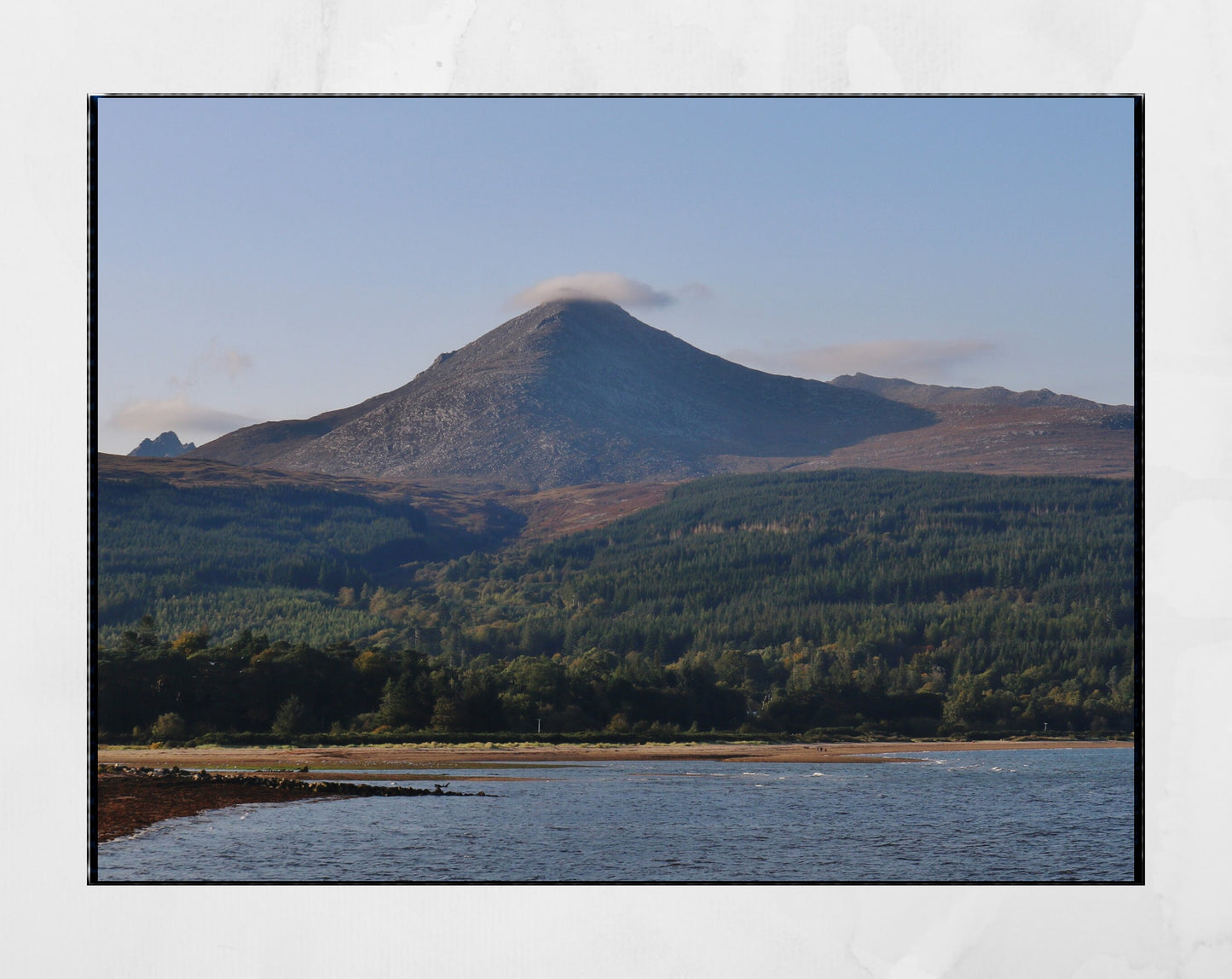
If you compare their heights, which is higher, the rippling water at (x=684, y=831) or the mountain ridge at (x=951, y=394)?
the mountain ridge at (x=951, y=394)

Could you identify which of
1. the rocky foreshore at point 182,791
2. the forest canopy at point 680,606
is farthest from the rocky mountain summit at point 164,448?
the rocky foreshore at point 182,791

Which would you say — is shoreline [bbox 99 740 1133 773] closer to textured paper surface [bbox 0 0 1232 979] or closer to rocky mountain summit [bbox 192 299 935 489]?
rocky mountain summit [bbox 192 299 935 489]

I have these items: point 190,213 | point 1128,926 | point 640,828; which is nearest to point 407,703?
point 640,828

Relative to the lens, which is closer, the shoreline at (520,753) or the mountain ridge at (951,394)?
the shoreline at (520,753)

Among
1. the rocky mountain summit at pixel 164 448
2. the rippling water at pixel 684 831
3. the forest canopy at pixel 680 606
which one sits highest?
the rocky mountain summit at pixel 164 448

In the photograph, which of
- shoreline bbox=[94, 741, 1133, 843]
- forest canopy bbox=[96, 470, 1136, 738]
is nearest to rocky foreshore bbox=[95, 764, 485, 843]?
shoreline bbox=[94, 741, 1133, 843]
